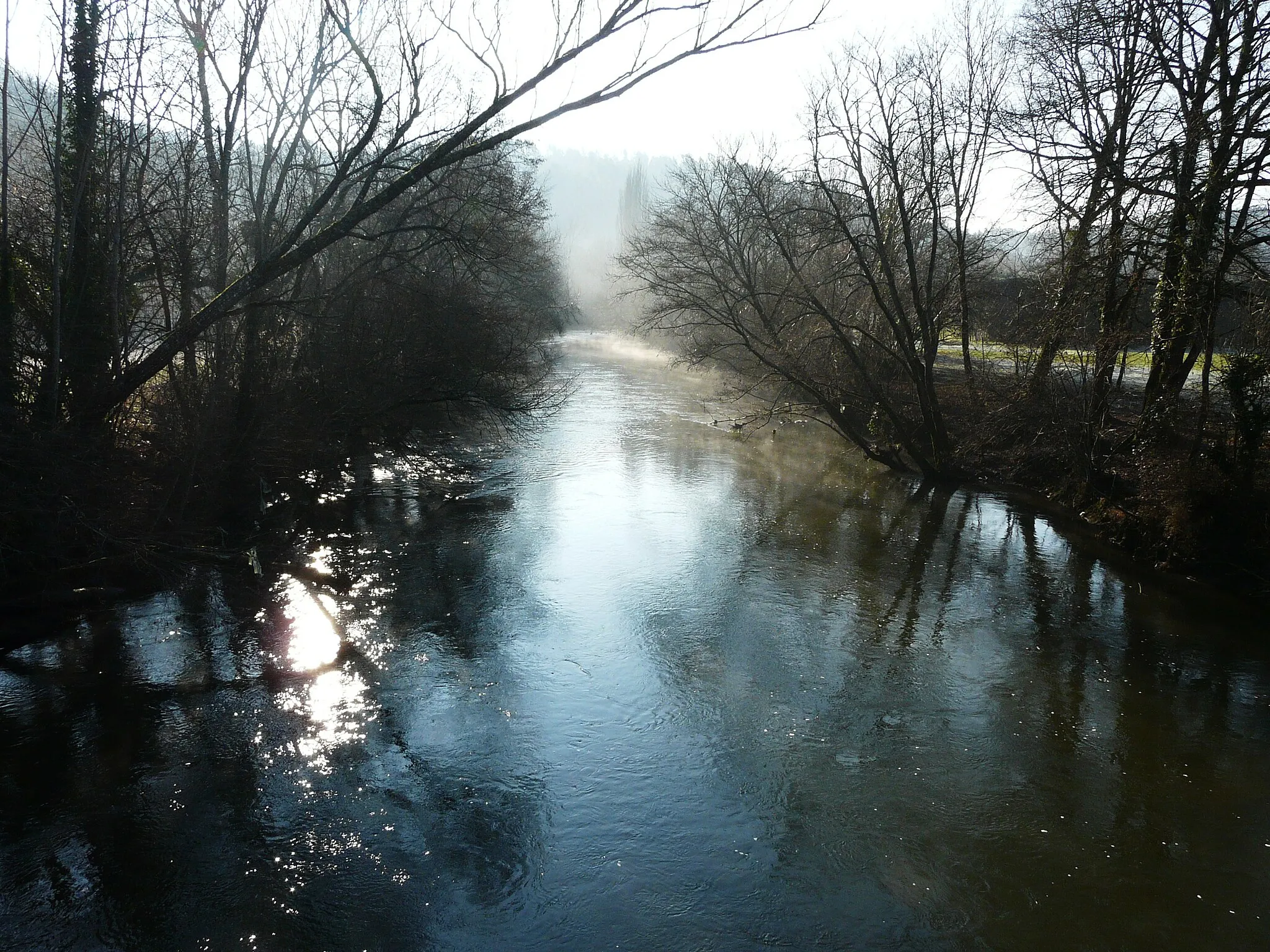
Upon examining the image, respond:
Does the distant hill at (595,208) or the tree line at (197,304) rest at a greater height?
the distant hill at (595,208)

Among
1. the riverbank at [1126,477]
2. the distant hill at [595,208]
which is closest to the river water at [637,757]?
the riverbank at [1126,477]

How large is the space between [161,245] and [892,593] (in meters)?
12.3

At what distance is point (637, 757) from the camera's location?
723cm

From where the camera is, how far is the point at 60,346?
971 centimetres

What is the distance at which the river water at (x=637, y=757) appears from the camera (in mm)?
5441

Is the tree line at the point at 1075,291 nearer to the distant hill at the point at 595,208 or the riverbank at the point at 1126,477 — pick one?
the riverbank at the point at 1126,477

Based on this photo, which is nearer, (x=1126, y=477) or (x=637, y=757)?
(x=637, y=757)

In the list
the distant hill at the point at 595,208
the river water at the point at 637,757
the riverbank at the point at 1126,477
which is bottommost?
the river water at the point at 637,757

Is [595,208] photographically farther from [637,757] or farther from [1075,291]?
[637,757]

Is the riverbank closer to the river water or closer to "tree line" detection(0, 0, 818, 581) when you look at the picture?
the river water

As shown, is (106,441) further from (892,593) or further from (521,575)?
(892,593)

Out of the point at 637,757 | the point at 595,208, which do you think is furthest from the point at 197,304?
the point at 595,208

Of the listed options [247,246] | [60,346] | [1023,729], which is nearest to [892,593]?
[1023,729]

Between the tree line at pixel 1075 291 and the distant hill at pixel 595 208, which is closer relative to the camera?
the tree line at pixel 1075 291
